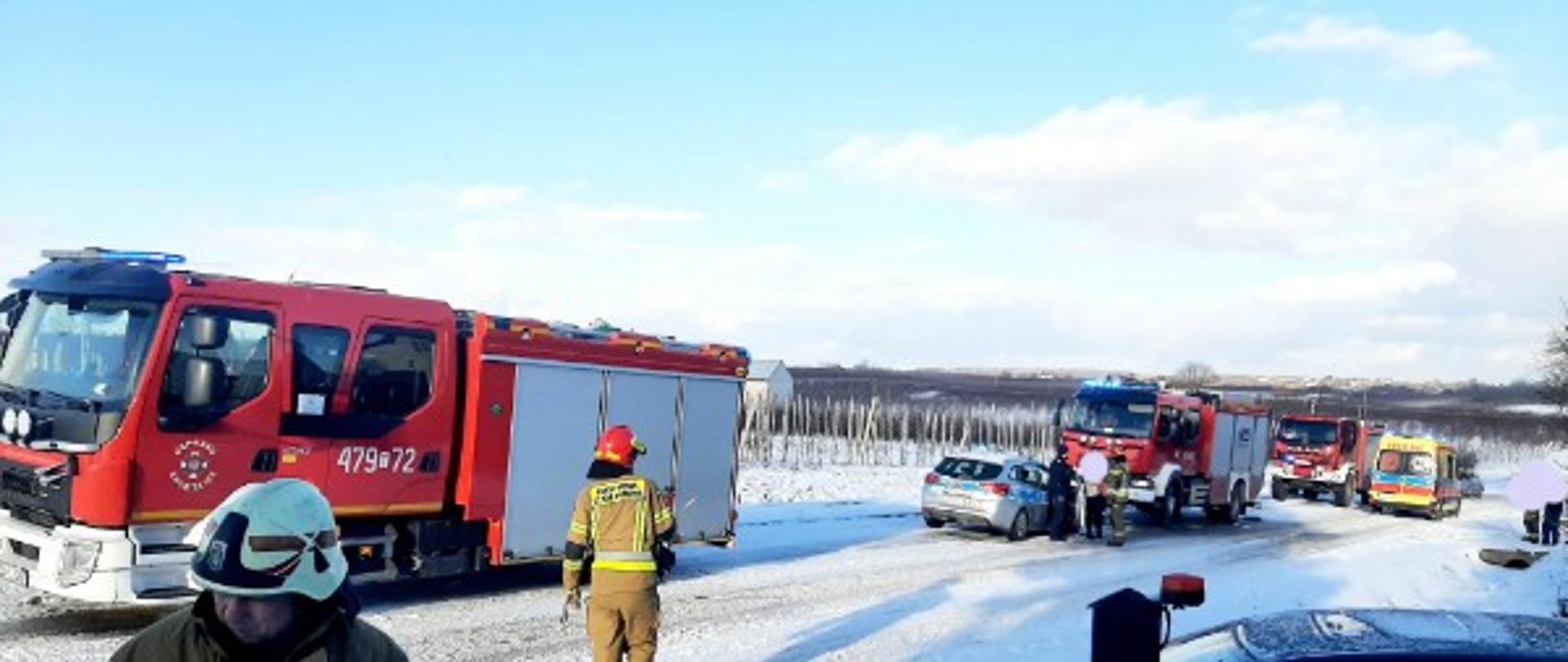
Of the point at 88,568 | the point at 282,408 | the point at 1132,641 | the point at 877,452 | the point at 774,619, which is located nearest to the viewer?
the point at 1132,641

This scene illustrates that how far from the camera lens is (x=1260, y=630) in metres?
4.39

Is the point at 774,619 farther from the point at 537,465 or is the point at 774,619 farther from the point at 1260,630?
the point at 1260,630

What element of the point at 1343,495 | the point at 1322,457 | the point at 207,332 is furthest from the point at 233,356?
the point at 1343,495

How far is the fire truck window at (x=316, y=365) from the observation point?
35.5ft

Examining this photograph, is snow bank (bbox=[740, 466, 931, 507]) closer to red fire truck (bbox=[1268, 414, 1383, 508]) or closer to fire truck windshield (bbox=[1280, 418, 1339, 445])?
red fire truck (bbox=[1268, 414, 1383, 508])

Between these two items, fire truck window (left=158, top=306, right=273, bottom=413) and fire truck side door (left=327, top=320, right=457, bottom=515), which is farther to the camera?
fire truck side door (left=327, top=320, right=457, bottom=515)

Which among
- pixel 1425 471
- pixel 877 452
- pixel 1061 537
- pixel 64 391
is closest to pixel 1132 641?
pixel 64 391

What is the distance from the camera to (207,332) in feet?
33.6

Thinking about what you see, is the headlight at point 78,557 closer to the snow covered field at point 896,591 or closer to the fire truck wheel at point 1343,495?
the snow covered field at point 896,591

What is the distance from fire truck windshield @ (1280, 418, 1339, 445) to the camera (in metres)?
37.1

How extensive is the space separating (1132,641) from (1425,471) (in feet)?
114

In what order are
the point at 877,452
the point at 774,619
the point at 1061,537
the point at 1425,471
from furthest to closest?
the point at 877,452 < the point at 1425,471 < the point at 1061,537 < the point at 774,619

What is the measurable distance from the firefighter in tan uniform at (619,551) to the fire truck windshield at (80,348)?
4.00 meters

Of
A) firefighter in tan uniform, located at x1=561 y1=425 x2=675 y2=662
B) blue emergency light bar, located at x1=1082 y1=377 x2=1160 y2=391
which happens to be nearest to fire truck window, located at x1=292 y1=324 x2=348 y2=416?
firefighter in tan uniform, located at x1=561 y1=425 x2=675 y2=662
